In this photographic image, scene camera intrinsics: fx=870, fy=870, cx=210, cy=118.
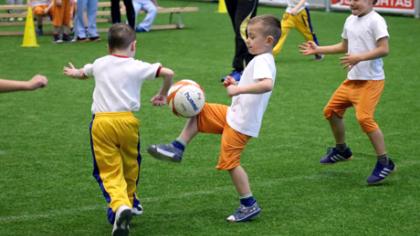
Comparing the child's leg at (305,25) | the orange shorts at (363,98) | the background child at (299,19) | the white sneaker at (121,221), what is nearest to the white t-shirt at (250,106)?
the white sneaker at (121,221)

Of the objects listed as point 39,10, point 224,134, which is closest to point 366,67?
point 224,134

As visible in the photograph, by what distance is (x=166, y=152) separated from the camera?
6410 mm

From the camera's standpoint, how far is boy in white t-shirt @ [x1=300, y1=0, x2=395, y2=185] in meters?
7.40

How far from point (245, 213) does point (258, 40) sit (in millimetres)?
1278

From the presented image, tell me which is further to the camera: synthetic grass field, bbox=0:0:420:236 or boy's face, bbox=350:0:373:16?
boy's face, bbox=350:0:373:16

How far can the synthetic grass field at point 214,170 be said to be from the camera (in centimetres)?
638

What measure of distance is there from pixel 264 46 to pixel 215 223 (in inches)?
53.3

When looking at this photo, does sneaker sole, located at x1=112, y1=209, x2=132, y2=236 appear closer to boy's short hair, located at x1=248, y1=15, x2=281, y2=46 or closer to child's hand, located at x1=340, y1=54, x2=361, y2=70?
boy's short hair, located at x1=248, y1=15, x2=281, y2=46

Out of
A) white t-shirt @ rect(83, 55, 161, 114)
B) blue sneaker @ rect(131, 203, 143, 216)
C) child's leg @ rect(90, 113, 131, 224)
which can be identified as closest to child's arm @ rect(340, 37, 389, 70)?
white t-shirt @ rect(83, 55, 161, 114)

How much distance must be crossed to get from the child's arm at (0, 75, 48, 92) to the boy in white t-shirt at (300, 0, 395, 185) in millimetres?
2522

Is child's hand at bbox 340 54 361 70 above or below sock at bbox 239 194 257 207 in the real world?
above

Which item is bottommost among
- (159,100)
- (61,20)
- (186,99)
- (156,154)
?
(61,20)

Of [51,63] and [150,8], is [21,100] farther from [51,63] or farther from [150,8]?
[150,8]

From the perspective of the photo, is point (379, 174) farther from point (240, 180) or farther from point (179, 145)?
point (179, 145)
